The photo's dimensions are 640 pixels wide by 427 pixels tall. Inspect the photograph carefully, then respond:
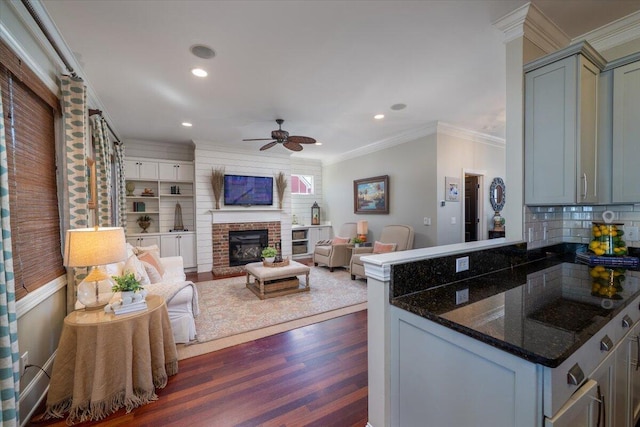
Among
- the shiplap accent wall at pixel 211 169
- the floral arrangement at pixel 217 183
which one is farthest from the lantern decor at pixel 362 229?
→ the floral arrangement at pixel 217 183

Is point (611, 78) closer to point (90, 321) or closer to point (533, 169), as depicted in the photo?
point (533, 169)

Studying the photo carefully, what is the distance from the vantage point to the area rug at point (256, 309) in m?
2.89

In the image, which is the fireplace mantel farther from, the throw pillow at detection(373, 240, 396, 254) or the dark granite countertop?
the dark granite countertop

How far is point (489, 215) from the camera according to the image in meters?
5.68

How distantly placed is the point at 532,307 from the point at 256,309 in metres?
3.07

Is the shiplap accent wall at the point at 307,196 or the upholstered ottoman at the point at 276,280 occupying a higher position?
the shiplap accent wall at the point at 307,196

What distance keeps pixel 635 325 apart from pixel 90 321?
3.29 meters

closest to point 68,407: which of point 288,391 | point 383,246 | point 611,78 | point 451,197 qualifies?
point 288,391

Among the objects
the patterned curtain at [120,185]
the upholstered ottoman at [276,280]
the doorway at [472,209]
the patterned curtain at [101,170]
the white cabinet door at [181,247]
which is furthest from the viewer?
the doorway at [472,209]

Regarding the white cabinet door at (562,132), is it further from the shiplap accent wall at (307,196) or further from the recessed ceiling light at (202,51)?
the shiplap accent wall at (307,196)

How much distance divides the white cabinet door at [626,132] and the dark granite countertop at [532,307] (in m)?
0.69

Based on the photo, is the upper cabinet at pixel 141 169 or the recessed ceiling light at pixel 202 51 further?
the upper cabinet at pixel 141 169

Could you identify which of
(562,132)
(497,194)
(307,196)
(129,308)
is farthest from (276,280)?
(497,194)

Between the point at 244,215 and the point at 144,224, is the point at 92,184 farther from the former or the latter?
the point at 244,215
